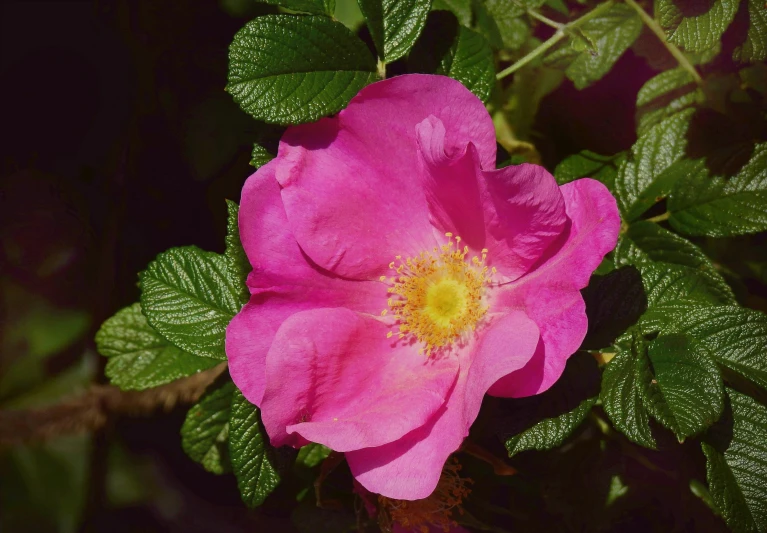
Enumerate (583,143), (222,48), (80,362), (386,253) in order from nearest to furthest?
(386,253)
(583,143)
(222,48)
(80,362)

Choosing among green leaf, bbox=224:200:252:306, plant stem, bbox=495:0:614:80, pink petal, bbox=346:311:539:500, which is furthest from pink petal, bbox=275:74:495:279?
plant stem, bbox=495:0:614:80

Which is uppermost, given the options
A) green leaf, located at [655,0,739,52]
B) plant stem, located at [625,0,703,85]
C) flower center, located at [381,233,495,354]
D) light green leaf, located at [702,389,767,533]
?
green leaf, located at [655,0,739,52]

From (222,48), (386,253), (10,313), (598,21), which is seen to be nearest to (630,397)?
(386,253)

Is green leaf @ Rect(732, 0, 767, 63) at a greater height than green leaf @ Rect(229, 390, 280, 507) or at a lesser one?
greater

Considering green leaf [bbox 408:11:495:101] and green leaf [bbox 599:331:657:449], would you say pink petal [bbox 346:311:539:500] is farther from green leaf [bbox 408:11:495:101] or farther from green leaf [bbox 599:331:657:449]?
green leaf [bbox 408:11:495:101]

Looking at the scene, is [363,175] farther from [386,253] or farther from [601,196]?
[601,196]

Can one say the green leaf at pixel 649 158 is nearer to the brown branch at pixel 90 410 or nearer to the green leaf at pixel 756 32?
the green leaf at pixel 756 32

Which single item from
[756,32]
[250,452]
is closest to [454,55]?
[756,32]
